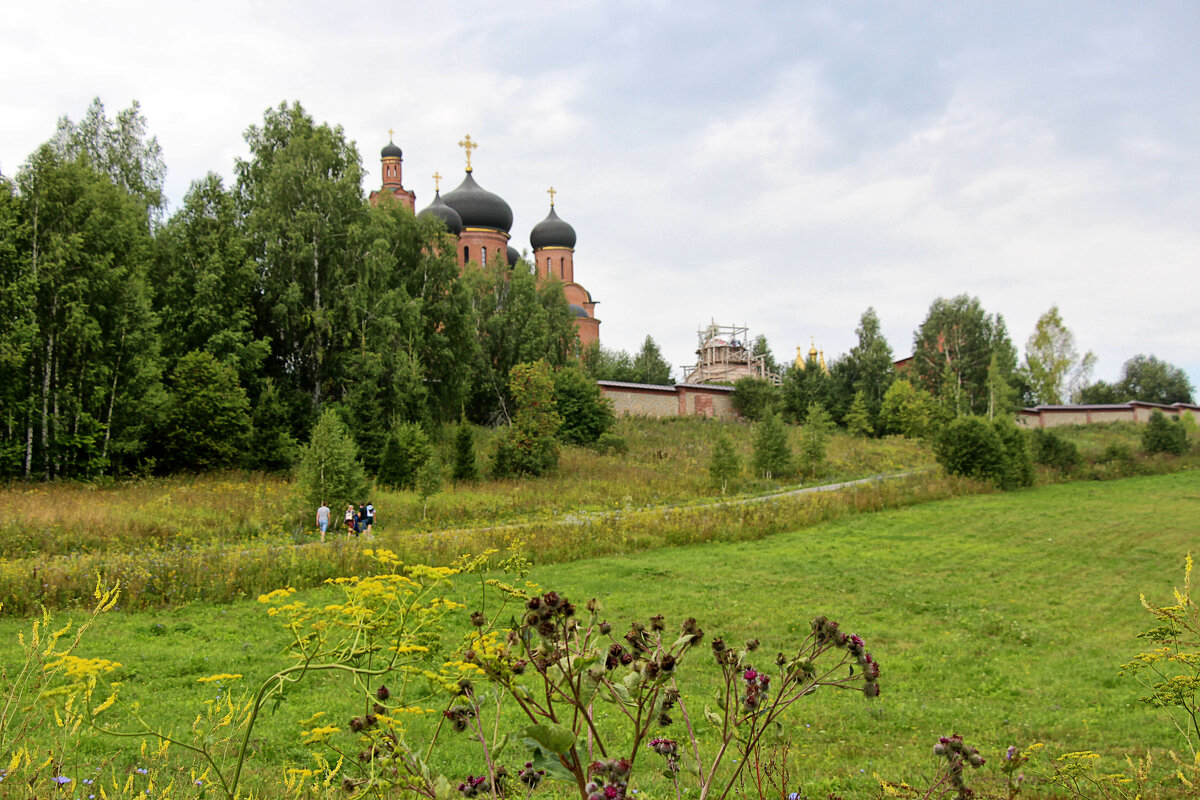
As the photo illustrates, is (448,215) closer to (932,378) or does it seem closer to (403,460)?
(403,460)

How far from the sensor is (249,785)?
12.1 feet

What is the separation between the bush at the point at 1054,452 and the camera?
26422mm

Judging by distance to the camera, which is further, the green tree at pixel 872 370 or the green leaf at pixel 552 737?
the green tree at pixel 872 370

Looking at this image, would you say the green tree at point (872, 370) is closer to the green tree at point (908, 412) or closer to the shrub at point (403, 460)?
the green tree at point (908, 412)

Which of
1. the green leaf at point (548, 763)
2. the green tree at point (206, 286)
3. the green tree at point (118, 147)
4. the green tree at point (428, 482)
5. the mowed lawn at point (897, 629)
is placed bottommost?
the mowed lawn at point (897, 629)

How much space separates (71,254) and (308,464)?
10.2 meters

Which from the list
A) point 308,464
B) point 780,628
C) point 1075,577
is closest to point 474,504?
point 308,464

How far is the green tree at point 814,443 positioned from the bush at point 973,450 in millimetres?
4022

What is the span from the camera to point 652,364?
197ft

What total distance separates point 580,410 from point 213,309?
1370cm

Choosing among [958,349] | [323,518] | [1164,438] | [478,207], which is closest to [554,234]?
[478,207]

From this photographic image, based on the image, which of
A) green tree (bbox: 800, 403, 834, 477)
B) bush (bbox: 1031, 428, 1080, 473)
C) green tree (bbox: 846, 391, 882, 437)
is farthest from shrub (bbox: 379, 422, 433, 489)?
green tree (bbox: 846, 391, 882, 437)

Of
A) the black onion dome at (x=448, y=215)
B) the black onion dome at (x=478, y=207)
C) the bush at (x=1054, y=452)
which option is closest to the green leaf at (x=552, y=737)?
the bush at (x=1054, y=452)

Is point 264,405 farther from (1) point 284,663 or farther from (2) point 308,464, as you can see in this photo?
(1) point 284,663
